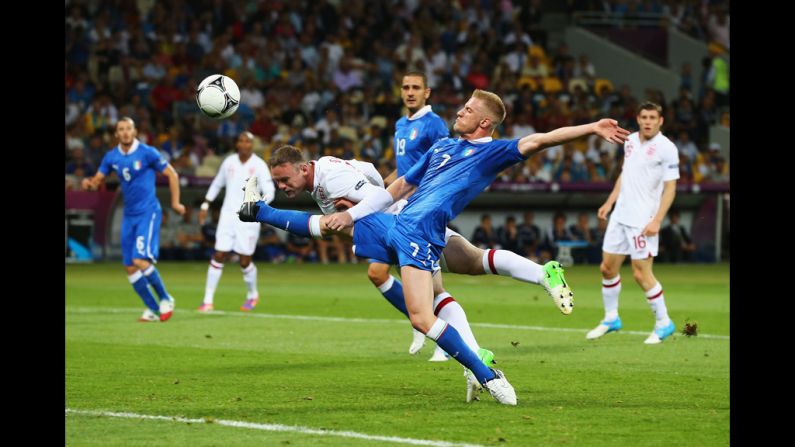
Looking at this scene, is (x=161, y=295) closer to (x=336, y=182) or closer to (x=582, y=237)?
(x=336, y=182)

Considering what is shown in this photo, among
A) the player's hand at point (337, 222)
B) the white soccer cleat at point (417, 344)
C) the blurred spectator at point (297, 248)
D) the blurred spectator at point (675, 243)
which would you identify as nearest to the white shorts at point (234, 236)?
the white soccer cleat at point (417, 344)

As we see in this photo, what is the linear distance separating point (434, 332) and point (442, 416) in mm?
809

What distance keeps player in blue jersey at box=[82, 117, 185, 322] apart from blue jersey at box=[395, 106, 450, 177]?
4511 mm

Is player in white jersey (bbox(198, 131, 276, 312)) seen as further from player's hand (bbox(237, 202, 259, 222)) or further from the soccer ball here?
player's hand (bbox(237, 202, 259, 222))

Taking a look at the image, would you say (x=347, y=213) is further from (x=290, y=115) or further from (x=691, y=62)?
(x=691, y=62)

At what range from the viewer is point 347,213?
9.21 metres

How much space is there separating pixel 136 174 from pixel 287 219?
7160 millimetres

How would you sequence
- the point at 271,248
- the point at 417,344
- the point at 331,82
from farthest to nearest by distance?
the point at 331,82, the point at 271,248, the point at 417,344

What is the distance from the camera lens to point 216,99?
11695 mm

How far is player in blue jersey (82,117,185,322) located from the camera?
623 inches

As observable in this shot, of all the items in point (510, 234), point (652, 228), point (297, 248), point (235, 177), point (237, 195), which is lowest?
point (297, 248)

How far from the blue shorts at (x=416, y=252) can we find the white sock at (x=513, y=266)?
2.83 ft

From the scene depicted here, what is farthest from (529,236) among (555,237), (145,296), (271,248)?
(145,296)
